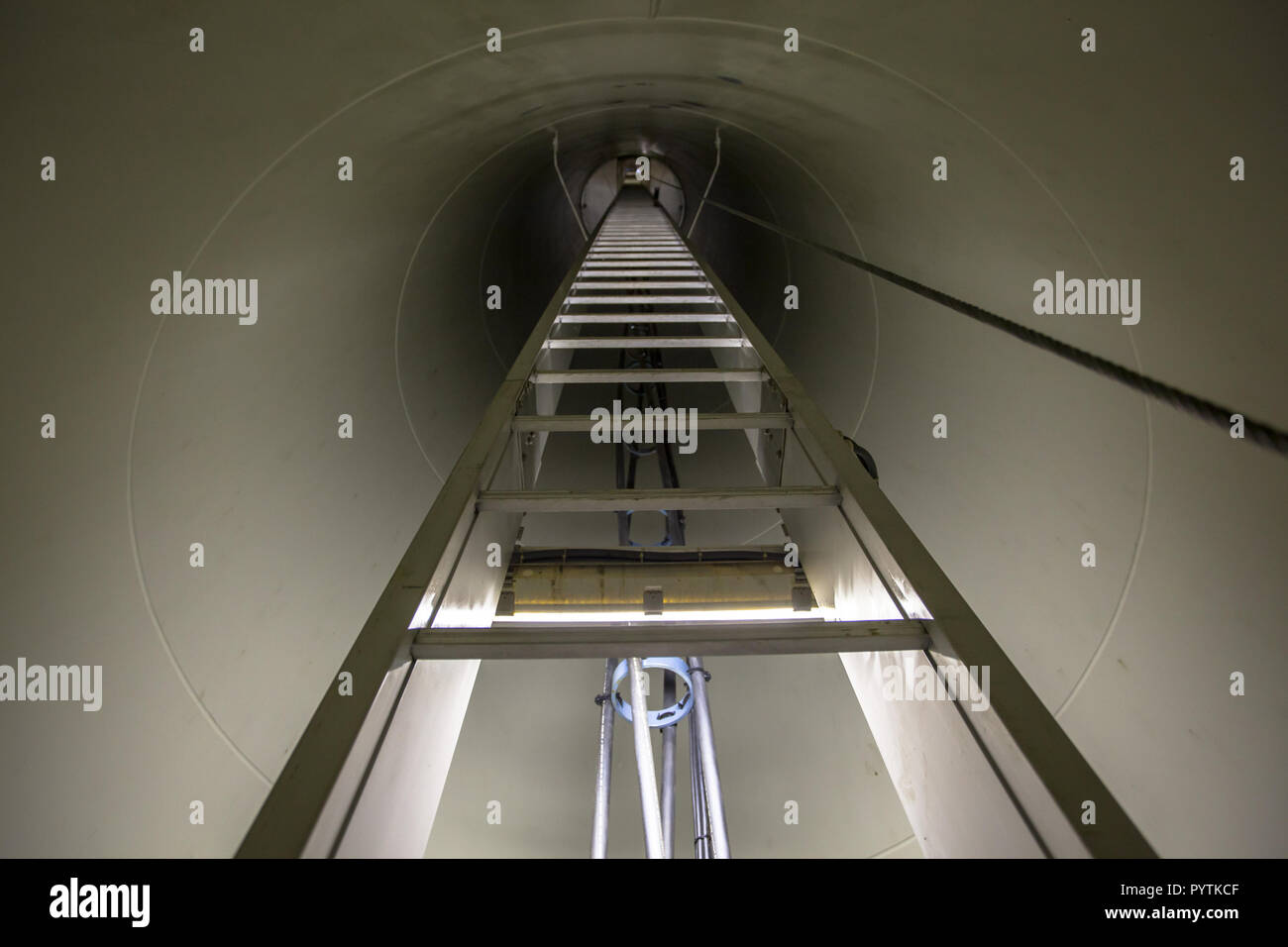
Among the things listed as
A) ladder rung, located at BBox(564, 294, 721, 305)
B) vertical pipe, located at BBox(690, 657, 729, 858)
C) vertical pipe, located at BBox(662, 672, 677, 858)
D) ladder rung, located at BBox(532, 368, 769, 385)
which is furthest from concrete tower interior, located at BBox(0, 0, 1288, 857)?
vertical pipe, located at BBox(662, 672, 677, 858)

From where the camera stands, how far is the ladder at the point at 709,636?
0.72 metres

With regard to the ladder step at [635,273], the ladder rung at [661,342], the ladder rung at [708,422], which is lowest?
the ladder rung at [708,422]

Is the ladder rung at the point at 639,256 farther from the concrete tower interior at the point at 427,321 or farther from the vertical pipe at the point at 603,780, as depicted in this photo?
the vertical pipe at the point at 603,780

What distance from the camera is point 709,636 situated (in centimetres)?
A: 94

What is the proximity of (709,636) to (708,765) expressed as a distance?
1.80 meters

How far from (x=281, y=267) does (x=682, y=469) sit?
269cm

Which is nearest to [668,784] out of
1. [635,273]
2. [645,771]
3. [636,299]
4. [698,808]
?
[698,808]

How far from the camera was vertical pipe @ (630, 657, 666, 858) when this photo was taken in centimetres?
196

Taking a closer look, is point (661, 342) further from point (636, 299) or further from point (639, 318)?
point (636, 299)

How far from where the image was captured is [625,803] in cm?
414

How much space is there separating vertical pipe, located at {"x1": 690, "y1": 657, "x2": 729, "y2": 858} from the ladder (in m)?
0.42

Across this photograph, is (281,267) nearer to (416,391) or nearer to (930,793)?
(416,391)

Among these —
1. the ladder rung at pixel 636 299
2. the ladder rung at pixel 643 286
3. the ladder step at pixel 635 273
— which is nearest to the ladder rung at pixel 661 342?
the ladder rung at pixel 636 299
